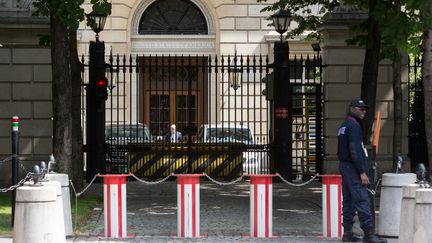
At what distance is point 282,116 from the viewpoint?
80.6ft

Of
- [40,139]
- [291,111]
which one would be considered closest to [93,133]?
[40,139]

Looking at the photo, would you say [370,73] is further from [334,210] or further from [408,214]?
[408,214]

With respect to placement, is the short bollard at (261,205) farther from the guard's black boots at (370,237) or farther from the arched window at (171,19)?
the arched window at (171,19)

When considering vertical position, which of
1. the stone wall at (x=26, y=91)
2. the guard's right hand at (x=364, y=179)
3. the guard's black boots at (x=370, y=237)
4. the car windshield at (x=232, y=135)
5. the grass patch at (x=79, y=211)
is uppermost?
the stone wall at (x=26, y=91)

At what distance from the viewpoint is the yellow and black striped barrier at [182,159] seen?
2531 cm

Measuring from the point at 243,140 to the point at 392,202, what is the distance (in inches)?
553

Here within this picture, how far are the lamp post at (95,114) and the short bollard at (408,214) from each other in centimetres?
1370

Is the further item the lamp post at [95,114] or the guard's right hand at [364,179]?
the lamp post at [95,114]

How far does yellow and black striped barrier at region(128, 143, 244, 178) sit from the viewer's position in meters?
25.3

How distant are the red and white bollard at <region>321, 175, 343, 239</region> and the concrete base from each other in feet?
2.77

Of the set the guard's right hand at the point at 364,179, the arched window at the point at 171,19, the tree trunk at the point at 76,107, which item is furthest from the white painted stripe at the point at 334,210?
the arched window at the point at 171,19

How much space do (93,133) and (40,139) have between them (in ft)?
4.68

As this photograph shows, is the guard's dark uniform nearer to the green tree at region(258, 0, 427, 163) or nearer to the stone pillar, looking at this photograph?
the green tree at region(258, 0, 427, 163)

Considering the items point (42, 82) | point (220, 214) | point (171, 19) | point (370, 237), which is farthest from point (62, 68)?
point (171, 19)
